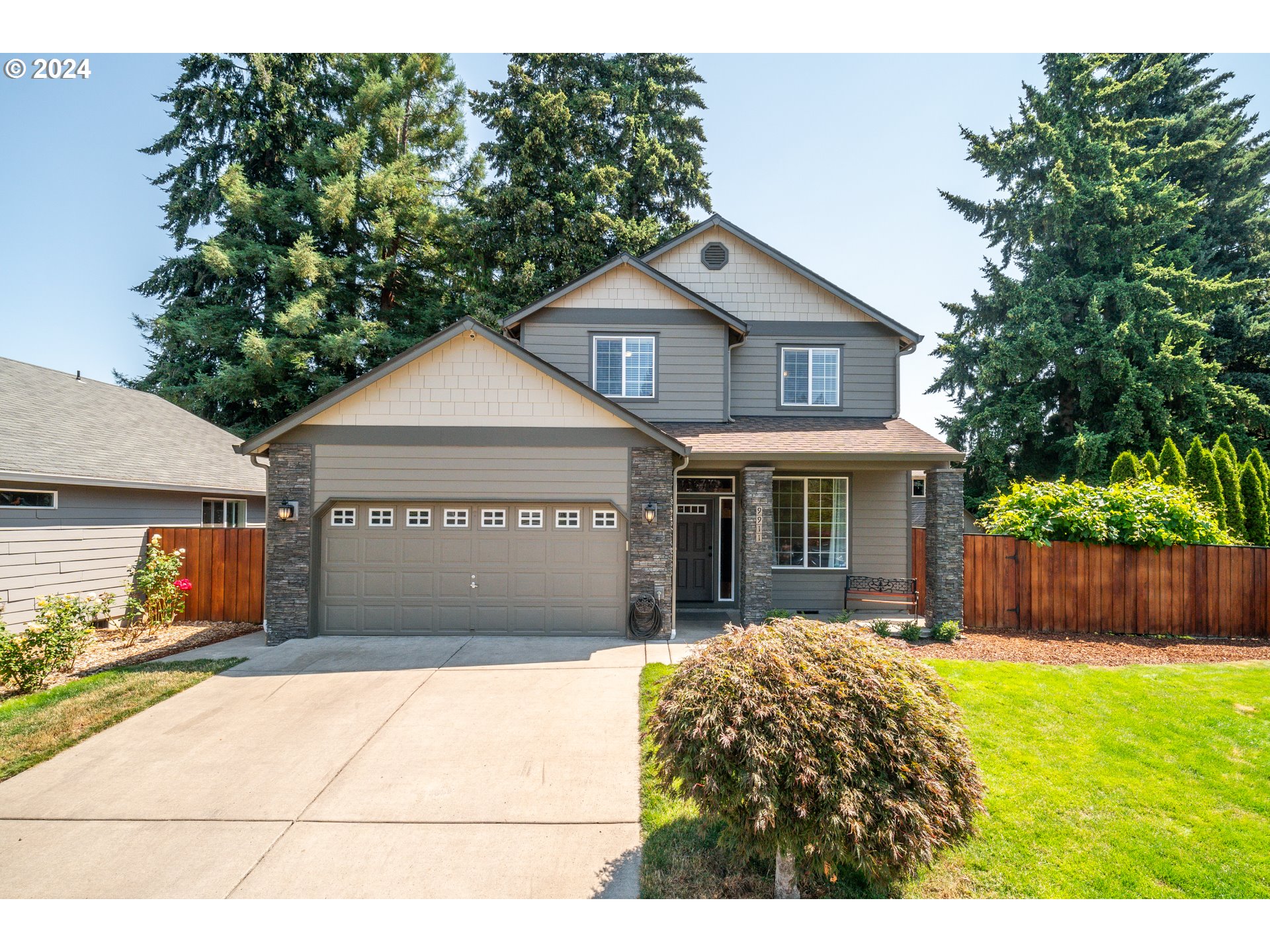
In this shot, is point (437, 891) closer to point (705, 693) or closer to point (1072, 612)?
point (705, 693)

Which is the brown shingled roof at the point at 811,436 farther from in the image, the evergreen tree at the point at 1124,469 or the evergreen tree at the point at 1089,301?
the evergreen tree at the point at 1089,301

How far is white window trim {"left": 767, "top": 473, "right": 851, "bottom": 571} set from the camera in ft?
36.9

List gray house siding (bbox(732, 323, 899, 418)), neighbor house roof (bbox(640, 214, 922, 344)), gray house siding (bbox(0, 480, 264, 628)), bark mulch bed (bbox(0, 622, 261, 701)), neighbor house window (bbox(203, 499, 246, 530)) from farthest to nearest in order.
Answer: neighbor house window (bbox(203, 499, 246, 530)) < gray house siding (bbox(732, 323, 899, 418)) < neighbor house roof (bbox(640, 214, 922, 344)) < gray house siding (bbox(0, 480, 264, 628)) < bark mulch bed (bbox(0, 622, 261, 701))

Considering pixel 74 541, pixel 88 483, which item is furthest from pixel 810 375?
pixel 74 541

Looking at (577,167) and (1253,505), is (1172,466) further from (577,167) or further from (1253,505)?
(577,167)

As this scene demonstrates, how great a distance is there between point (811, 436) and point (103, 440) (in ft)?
43.2

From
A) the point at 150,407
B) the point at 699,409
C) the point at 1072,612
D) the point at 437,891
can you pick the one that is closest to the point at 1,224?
the point at 150,407

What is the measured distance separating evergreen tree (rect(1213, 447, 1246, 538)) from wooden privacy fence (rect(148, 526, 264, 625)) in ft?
60.8

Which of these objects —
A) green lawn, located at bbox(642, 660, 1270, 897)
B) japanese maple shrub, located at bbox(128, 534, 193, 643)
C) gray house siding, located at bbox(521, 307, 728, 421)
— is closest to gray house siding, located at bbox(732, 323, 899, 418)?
gray house siding, located at bbox(521, 307, 728, 421)

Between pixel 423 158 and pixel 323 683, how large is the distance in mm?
22025

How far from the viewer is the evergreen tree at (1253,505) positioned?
36.9 ft

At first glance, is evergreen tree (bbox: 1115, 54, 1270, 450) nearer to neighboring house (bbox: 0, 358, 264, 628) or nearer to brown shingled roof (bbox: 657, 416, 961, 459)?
brown shingled roof (bbox: 657, 416, 961, 459)

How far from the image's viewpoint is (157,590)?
9891 mm

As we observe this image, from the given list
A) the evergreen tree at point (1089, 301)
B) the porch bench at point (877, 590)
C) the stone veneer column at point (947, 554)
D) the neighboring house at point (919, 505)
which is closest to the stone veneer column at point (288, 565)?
the porch bench at point (877, 590)
